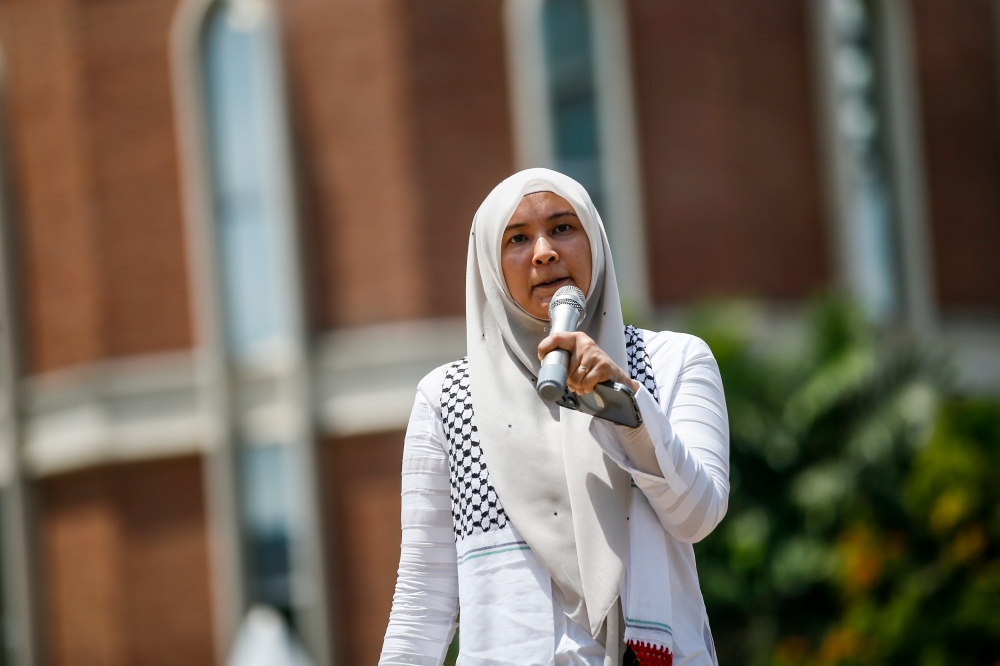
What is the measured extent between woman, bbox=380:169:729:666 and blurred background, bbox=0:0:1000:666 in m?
9.87

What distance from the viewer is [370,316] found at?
44.1ft

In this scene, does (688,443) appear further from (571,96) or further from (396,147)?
(571,96)

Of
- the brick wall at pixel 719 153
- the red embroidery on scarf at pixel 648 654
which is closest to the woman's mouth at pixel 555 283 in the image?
the red embroidery on scarf at pixel 648 654

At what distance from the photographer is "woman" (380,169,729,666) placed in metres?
2.46

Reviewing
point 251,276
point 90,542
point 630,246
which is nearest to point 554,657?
point 630,246

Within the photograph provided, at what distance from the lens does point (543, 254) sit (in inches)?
102

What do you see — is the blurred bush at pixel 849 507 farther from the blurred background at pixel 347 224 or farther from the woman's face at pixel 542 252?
the woman's face at pixel 542 252

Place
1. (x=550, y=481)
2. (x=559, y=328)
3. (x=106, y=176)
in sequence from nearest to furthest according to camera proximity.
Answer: (x=559, y=328)
(x=550, y=481)
(x=106, y=176)

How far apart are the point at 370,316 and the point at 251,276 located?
1491 millimetres

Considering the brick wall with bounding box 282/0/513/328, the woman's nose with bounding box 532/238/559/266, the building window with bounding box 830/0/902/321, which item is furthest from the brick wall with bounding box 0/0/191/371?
the woman's nose with bounding box 532/238/559/266

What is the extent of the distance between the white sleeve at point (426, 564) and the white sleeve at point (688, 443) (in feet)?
1.53

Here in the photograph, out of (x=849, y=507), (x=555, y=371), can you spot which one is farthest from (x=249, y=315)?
(x=555, y=371)

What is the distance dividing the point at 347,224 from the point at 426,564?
430 inches

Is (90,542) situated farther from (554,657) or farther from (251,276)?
(554,657)
